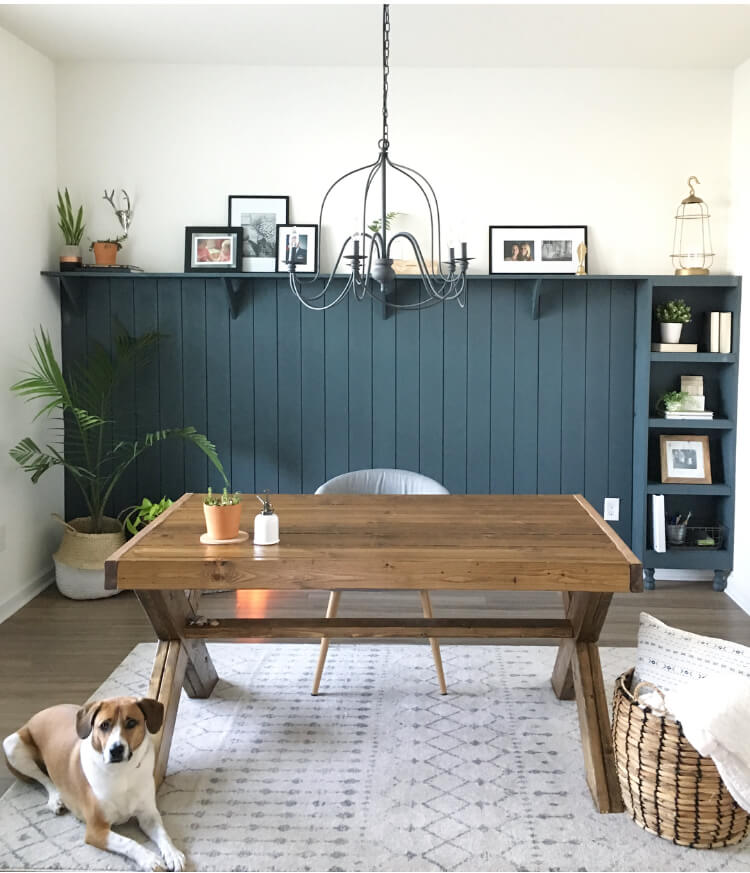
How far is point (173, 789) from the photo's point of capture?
8.38 feet

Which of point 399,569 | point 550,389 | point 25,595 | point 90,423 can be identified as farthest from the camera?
point 550,389

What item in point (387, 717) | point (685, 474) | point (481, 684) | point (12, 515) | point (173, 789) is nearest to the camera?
point (173, 789)

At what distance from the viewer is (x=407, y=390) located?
15.3 ft

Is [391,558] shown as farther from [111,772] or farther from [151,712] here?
[111,772]

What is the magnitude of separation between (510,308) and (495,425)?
595mm

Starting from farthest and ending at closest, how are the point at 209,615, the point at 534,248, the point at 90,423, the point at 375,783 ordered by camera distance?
the point at 534,248 → the point at 90,423 → the point at 209,615 → the point at 375,783

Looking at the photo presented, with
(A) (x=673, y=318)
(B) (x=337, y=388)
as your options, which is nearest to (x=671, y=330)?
(A) (x=673, y=318)

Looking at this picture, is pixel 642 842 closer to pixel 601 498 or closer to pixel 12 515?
pixel 601 498

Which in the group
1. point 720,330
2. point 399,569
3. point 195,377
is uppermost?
point 720,330

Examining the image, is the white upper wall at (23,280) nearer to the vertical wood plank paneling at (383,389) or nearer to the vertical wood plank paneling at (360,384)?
the vertical wood plank paneling at (360,384)

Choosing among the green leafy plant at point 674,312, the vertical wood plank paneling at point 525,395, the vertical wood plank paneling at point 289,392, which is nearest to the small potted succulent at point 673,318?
the green leafy plant at point 674,312

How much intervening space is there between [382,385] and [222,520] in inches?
86.1

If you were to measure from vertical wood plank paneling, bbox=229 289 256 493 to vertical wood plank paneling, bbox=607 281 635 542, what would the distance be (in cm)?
182

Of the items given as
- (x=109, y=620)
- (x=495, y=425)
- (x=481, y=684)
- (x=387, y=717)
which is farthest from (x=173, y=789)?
(x=495, y=425)
